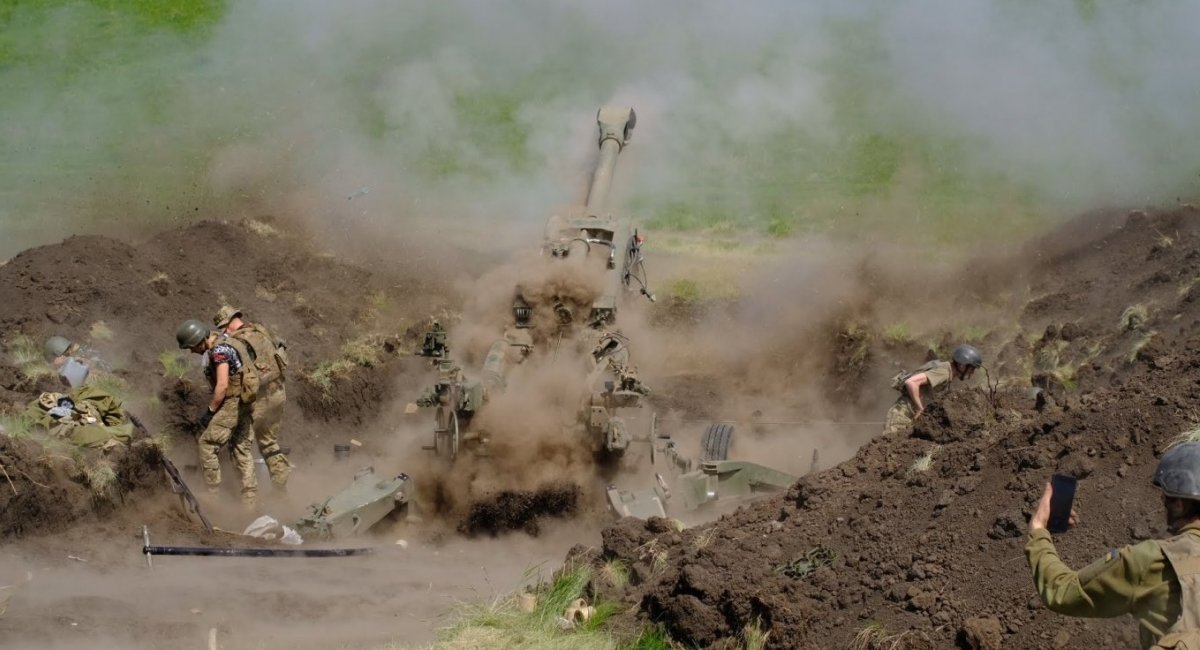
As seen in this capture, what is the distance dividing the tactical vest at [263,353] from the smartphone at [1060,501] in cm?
789

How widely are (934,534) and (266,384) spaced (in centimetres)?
619

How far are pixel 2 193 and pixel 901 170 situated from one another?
1353 centimetres

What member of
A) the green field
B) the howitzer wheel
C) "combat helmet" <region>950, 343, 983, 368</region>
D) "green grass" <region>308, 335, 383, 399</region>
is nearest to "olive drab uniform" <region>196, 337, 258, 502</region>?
the howitzer wheel

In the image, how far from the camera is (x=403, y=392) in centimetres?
1521

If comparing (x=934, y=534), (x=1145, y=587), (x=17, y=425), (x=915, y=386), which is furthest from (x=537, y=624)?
(x=17, y=425)

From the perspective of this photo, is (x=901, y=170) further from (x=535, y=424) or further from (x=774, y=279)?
(x=535, y=424)

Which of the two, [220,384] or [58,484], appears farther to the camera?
[220,384]

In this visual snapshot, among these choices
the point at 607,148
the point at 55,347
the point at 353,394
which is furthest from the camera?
the point at 607,148

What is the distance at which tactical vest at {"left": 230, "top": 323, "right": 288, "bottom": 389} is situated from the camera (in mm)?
11695

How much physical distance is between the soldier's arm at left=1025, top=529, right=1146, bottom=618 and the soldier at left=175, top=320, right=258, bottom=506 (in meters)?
7.72

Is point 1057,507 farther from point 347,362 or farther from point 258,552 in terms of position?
point 347,362

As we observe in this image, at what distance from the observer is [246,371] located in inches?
454

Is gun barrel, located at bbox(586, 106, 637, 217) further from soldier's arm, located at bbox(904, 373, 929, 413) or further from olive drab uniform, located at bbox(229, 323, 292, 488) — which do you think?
soldier's arm, located at bbox(904, 373, 929, 413)

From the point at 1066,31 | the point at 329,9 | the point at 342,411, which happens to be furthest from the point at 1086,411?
the point at 329,9
